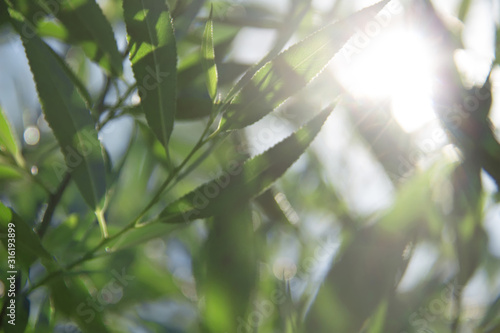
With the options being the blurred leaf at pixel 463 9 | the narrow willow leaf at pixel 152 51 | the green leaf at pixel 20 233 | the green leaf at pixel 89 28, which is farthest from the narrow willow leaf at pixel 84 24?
the blurred leaf at pixel 463 9

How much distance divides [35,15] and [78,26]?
0.05 metres

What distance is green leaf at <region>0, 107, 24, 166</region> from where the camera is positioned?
1.83 feet

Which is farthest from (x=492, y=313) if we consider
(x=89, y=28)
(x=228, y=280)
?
(x=89, y=28)

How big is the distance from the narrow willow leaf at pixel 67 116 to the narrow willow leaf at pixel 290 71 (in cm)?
16

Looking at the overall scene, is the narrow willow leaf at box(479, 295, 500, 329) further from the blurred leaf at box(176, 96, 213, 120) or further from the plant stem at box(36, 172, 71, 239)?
the plant stem at box(36, 172, 71, 239)

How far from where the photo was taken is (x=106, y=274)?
29.1 inches

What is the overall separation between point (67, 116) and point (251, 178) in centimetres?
21

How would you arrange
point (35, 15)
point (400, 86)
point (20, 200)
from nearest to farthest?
1. point (35, 15)
2. point (400, 86)
3. point (20, 200)

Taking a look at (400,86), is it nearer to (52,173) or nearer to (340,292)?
(340,292)

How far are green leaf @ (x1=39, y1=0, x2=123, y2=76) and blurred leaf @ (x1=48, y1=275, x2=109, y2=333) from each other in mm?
277

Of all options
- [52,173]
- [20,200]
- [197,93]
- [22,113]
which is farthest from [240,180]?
[22,113]

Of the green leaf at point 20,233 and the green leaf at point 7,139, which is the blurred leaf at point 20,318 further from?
the green leaf at point 7,139

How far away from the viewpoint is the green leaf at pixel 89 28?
566 mm

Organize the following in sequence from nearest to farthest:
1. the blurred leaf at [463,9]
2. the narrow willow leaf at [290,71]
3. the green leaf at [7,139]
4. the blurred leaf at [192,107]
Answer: the narrow willow leaf at [290,71] → the green leaf at [7,139] → the blurred leaf at [192,107] → the blurred leaf at [463,9]
